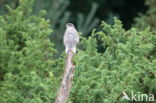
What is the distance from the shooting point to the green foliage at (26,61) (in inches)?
290

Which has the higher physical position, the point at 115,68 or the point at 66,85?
the point at 115,68

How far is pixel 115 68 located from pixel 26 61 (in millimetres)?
1187

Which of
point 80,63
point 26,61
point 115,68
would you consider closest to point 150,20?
point 26,61

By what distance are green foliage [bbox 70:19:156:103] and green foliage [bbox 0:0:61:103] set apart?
335 mm

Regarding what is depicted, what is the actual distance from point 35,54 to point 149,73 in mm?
1602

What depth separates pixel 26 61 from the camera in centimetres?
801

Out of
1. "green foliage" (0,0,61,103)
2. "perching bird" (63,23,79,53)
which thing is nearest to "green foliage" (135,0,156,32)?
"green foliage" (0,0,61,103)

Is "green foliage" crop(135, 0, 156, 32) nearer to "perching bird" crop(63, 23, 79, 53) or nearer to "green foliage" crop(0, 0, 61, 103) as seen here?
"green foliage" crop(0, 0, 61, 103)

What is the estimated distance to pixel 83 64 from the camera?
7.32m

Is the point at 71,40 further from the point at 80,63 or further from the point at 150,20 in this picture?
the point at 150,20

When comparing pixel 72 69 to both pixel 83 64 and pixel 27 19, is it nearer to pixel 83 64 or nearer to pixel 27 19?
pixel 83 64

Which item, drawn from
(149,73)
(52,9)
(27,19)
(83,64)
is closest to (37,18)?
(27,19)

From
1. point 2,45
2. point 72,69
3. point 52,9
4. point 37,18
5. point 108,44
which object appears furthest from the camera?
point 52,9

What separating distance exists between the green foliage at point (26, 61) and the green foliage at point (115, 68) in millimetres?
335
